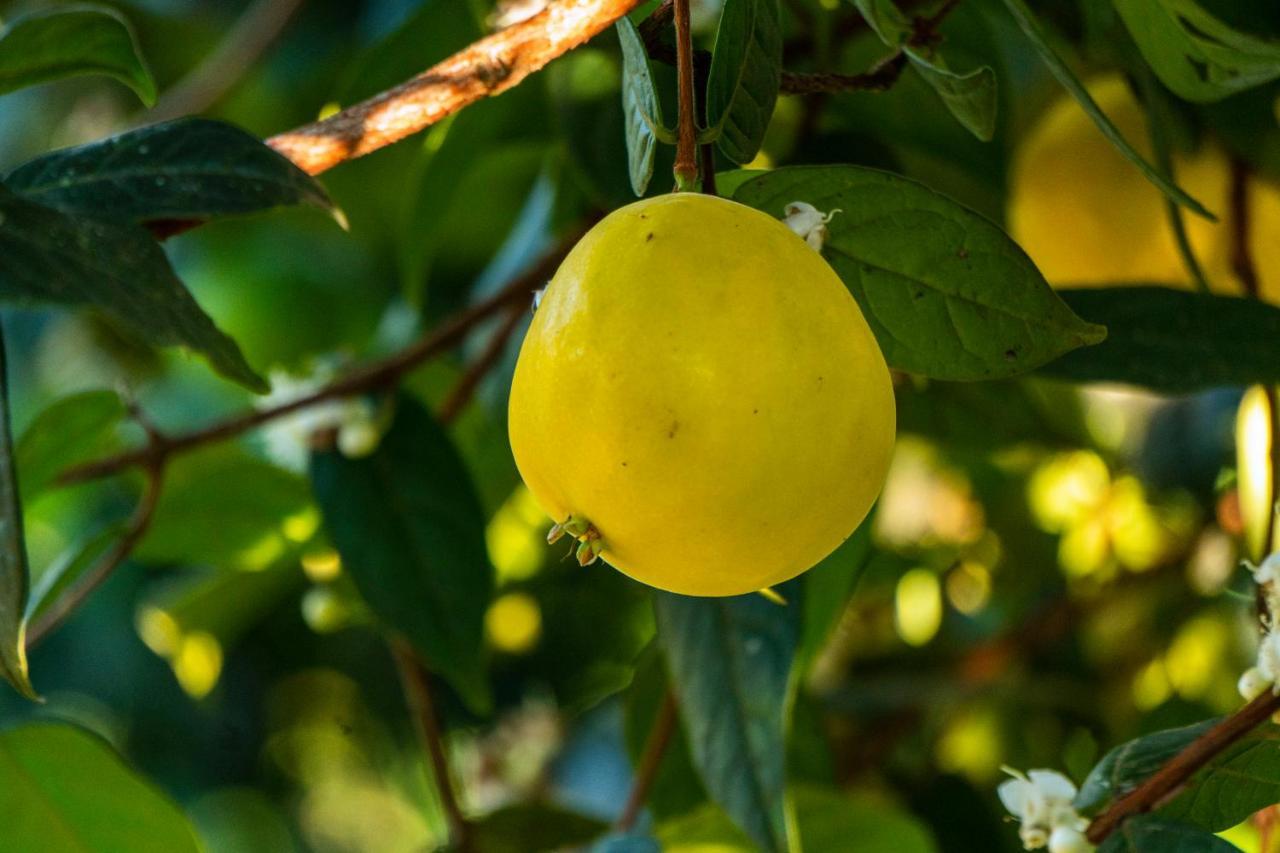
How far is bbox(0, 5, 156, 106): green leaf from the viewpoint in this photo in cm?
46

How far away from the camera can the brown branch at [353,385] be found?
0.70m

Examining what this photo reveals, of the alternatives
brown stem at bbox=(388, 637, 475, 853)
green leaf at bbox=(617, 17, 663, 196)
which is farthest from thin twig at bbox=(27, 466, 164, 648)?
green leaf at bbox=(617, 17, 663, 196)

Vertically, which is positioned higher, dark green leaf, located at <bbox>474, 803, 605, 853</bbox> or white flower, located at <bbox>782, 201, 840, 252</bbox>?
white flower, located at <bbox>782, 201, 840, 252</bbox>

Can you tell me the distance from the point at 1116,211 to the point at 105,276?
503 mm

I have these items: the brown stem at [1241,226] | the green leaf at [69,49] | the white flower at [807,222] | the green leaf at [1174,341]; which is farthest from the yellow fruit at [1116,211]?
the green leaf at [69,49]

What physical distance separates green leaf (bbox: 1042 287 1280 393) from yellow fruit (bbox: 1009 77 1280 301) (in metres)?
0.12

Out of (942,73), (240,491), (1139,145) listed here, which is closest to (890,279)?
(942,73)

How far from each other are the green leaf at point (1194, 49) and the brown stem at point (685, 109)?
0.51ft

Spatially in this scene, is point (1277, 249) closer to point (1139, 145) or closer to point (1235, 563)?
point (1139, 145)

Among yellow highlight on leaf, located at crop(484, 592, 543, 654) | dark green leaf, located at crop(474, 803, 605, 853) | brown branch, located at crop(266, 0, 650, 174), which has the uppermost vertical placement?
brown branch, located at crop(266, 0, 650, 174)

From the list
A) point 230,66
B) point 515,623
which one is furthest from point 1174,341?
point 230,66

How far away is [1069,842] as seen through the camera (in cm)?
38

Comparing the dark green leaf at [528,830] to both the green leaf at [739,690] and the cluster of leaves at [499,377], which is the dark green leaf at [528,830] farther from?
the green leaf at [739,690]

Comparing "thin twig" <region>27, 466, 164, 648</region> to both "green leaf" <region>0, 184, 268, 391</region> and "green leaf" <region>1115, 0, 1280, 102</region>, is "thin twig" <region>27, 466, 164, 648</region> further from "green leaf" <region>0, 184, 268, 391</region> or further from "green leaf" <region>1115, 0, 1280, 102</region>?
"green leaf" <region>1115, 0, 1280, 102</region>
